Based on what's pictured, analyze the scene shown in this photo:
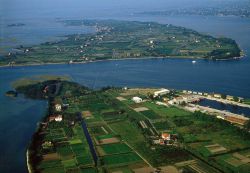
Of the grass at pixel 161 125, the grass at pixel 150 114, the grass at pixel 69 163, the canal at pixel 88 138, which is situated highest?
the grass at pixel 161 125

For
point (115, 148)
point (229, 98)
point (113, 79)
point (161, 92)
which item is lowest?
point (115, 148)

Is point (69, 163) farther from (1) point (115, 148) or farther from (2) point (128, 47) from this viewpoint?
(2) point (128, 47)

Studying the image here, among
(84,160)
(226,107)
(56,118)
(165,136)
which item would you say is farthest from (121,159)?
(226,107)

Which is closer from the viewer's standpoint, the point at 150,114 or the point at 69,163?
the point at 69,163

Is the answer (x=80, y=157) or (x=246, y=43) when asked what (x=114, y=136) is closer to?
(x=80, y=157)

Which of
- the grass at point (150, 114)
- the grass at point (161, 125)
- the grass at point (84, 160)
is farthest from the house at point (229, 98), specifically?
the grass at point (84, 160)

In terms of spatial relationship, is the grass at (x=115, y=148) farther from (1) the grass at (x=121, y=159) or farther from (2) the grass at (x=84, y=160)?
(2) the grass at (x=84, y=160)

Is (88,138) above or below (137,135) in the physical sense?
below
